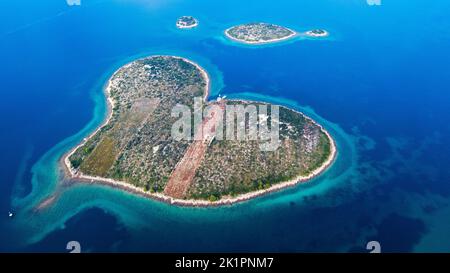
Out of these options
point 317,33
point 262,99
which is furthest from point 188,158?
point 317,33

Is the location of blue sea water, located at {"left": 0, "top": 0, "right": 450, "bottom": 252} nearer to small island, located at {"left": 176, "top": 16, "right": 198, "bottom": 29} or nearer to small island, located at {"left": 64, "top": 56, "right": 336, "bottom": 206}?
small island, located at {"left": 64, "top": 56, "right": 336, "bottom": 206}

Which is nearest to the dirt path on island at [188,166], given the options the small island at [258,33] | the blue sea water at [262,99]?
the blue sea water at [262,99]

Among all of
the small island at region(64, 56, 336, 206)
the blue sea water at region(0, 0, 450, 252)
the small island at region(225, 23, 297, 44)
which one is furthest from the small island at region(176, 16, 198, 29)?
the small island at region(64, 56, 336, 206)

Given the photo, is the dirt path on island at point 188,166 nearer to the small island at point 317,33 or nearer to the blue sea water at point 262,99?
the blue sea water at point 262,99

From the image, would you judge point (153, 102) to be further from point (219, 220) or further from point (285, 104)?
point (219, 220)

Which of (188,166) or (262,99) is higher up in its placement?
(262,99)

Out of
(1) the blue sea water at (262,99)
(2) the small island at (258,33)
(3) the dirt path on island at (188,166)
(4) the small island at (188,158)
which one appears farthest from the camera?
(2) the small island at (258,33)

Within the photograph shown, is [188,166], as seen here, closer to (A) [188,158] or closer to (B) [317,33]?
(A) [188,158]
